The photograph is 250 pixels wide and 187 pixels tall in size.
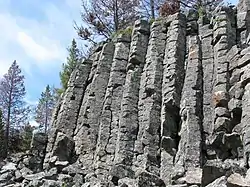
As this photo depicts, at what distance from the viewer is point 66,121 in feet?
67.0

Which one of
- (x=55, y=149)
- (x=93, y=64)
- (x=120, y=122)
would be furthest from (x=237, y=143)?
(x=93, y=64)

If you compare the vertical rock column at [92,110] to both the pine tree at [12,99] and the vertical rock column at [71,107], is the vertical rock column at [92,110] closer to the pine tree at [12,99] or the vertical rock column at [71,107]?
the vertical rock column at [71,107]

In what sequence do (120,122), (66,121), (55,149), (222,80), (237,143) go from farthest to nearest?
1. (66,121)
2. (55,149)
3. (120,122)
4. (222,80)
5. (237,143)

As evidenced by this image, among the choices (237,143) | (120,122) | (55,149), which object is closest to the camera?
(237,143)

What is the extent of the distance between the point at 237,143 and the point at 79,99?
9.27m

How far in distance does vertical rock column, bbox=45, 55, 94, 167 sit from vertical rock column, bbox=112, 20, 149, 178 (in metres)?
3.15

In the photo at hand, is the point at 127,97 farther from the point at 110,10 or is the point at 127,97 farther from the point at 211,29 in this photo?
the point at 110,10

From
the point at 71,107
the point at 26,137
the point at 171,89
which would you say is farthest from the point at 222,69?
the point at 26,137

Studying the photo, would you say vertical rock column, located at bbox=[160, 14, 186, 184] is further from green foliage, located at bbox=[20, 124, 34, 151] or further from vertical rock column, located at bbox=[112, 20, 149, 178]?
green foliage, located at bbox=[20, 124, 34, 151]

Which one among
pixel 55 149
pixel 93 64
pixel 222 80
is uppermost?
pixel 93 64

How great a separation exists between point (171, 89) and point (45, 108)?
3431 centimetres

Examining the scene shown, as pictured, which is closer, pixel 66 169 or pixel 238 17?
pixel 66 169

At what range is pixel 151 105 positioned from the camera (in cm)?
1730

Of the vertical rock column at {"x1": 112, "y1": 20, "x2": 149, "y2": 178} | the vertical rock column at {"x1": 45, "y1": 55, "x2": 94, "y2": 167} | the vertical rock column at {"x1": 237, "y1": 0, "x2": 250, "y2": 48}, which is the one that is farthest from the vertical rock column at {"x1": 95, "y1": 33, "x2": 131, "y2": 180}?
the vertical rock column at {"x1": 237, "y1": 0, "x2": 250, "y2": 48}
